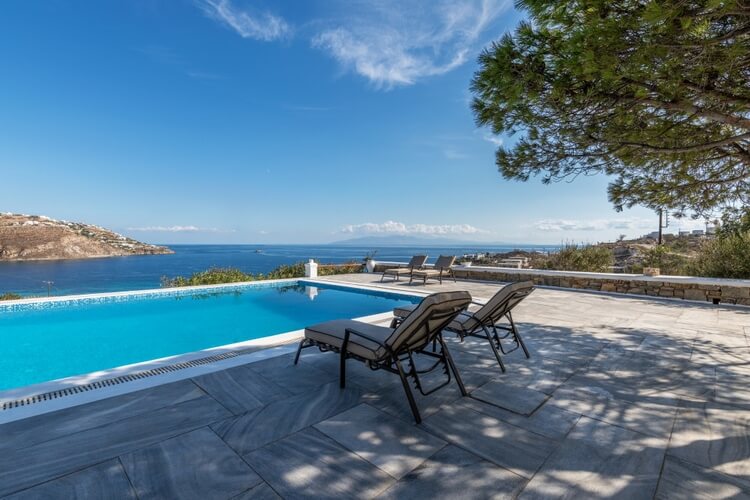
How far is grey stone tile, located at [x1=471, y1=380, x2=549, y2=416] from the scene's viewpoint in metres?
2.53

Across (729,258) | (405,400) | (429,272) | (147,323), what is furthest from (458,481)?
(729,258)

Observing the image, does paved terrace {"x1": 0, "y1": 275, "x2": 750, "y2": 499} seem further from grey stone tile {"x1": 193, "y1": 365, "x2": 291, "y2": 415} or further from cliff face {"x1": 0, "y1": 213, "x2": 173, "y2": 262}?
cliff face {"x1": 0, "y1": 213, "x2": 173, "y2": 262}

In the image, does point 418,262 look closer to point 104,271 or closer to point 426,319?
point 426,319

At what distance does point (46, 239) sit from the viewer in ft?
123

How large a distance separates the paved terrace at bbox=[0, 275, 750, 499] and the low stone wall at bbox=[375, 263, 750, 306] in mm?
4892

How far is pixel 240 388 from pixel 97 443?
0.99 m

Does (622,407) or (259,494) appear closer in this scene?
(259,494)

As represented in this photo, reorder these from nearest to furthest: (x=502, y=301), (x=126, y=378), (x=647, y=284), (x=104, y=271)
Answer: (x=126, y=378) < (x=502, y=301) < (x=647, y=284) < (x=104, y=271)

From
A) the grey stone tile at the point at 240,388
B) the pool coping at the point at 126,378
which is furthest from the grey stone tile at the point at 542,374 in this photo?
the pool coping at the point at 126,378

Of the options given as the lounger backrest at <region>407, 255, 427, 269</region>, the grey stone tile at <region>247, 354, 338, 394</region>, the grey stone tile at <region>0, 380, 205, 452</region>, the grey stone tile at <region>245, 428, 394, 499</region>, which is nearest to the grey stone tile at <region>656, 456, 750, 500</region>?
the grey stone tile at <region>245, 428, 394, 499</region>

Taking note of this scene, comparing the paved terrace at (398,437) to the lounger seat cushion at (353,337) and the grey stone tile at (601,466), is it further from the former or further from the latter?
the lounger seat cushion at (353,337)

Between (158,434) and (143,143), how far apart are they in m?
26.5

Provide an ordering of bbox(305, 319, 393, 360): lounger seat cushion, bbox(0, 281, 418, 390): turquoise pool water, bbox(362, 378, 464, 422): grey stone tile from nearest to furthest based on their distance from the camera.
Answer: bbox(362, 378, 464, 422): grey stone tile
bbox(305, 319, 393, 360): lounger seat cushion
bbox(0, 281, 418, 390): turquoise pool water

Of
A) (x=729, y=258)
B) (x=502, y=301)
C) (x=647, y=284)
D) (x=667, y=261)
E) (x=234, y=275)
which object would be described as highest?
(x=729, y=258)
